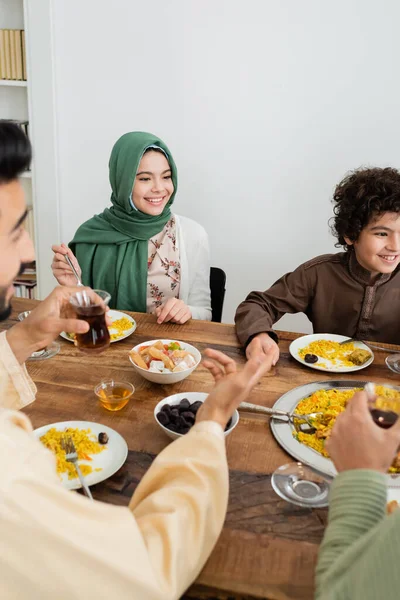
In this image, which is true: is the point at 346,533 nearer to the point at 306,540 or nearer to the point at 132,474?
the point at 306,540

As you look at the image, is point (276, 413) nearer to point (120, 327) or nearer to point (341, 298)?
point (120, 327)

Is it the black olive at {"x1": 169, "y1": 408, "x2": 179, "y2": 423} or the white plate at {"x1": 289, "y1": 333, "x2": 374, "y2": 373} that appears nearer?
the black olive at {"x1": 169, "y1": 408, "x2": 179, "y2": 423}

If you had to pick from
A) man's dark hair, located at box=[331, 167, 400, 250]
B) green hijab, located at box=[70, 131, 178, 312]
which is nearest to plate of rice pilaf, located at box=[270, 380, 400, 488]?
man's dark hair, located at box=[331, 167, 400, 250]

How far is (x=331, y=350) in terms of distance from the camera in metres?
1.88

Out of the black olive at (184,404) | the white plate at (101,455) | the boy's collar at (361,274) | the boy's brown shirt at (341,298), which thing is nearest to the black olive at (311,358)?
the boy's brown shirt at (341,298)

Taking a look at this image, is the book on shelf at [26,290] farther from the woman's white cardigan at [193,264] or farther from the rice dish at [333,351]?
the rice dish at [333,351]

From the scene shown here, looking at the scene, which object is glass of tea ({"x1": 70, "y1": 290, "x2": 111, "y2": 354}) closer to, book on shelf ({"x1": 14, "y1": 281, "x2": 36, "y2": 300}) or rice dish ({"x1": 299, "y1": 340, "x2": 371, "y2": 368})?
rice dish ({"x1": 299, "y1": 340, "x2": 371, "y2": 368})

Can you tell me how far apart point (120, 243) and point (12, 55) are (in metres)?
1.65

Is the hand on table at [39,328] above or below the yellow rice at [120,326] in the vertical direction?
above

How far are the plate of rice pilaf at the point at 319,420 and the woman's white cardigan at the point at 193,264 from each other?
1.04 m

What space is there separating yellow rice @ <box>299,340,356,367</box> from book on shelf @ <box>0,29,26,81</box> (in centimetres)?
264

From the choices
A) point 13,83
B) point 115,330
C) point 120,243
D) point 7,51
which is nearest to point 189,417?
point 115,330

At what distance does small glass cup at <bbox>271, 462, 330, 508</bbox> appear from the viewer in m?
1.18

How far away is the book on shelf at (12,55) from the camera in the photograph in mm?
3332
